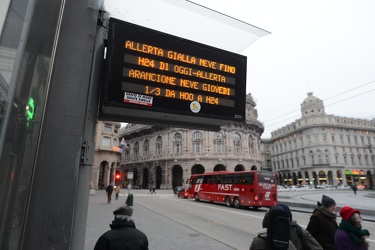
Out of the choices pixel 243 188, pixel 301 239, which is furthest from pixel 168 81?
pixel 243 188

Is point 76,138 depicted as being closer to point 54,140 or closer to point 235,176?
point 54,140

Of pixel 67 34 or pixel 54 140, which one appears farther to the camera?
pixel 67 34

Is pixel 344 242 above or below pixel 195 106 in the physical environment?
below

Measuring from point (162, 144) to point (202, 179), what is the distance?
3562 centimetres

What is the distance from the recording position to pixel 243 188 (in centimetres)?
2072

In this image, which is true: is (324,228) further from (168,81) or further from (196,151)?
(196,151)

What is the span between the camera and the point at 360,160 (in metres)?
83.1

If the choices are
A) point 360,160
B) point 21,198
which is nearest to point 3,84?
point 21,198

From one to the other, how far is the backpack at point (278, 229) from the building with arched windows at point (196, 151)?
5229cm

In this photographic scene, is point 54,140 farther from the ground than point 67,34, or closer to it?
closer to it

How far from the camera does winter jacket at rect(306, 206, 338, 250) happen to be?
13.3 ft

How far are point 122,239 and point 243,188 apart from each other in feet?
62.6

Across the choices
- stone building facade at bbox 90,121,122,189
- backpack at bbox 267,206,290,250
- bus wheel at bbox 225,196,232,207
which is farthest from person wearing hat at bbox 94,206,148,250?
stone building facade at bbox 90,121,122,189

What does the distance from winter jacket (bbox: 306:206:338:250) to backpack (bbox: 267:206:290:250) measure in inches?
78.5
